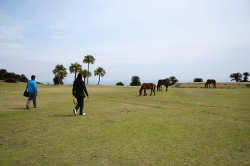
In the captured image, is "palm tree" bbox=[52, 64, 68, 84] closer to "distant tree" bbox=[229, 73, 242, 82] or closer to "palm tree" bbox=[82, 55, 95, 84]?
"palm tree" bbox=[82, 55, 95, 84]

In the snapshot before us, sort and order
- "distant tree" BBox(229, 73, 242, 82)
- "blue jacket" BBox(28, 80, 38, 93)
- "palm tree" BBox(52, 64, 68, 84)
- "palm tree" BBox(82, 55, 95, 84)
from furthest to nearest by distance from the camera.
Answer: "palm tree" BBox(82, 55, 95, 84)
"palm tree" BBox(52, 64, 68, 84)
"distant tree" BBox(229, 73, 242, 82)
"blue jacket" BBox(28, 80, 38, 93)

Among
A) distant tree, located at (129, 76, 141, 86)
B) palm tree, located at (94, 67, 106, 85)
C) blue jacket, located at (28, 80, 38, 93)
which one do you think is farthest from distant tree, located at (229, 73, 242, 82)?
blue jacket, located at (28, 80, 38, 93)

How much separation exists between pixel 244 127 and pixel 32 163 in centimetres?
806

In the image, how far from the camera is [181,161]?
14.5ft

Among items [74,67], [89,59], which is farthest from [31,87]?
[89,59]

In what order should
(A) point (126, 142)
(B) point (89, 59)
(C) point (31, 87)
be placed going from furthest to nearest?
(B) point (89, 59) < (C) point (31, 87) < (A) point (126, 142)

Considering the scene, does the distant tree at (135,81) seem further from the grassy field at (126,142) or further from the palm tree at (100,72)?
the grassy field at (126,142)

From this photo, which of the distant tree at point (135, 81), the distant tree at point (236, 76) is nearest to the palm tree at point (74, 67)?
the distant tree at point (135, 81)

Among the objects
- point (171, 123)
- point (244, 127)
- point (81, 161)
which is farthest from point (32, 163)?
point (244, 127)

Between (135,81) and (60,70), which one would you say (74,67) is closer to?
(60,70)

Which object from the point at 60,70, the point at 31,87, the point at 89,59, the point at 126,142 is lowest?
the point at 126,142

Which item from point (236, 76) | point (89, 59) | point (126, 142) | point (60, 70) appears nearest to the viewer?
point (126, 142)

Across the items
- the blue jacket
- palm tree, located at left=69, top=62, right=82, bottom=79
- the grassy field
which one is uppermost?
palm tree, located at left=69, top=62, right=82, bottom=79

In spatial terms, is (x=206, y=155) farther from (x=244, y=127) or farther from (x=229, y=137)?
(x=244, y=127)
